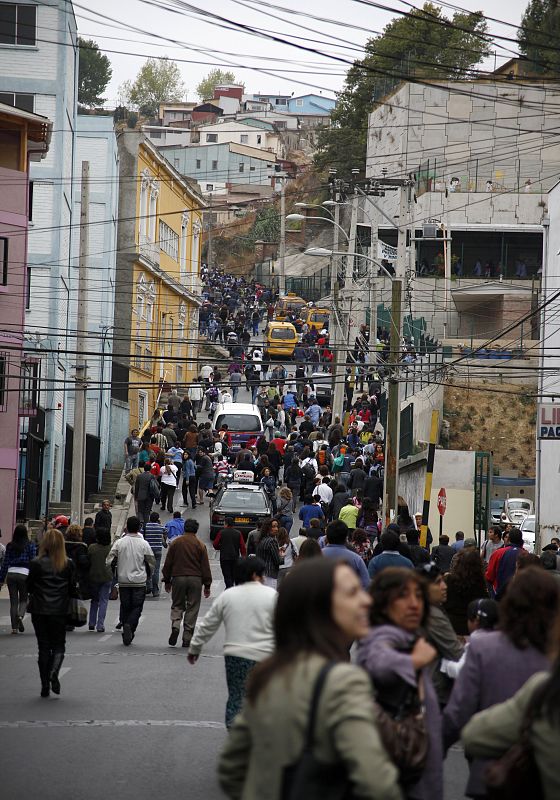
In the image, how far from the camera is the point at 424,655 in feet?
20.4

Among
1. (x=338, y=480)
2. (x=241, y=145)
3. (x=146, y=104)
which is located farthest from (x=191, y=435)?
(x=146, y=104)

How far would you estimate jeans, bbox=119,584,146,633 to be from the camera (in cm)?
1861

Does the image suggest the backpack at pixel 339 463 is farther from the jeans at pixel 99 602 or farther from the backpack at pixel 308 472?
the jeans at pixel 99 602

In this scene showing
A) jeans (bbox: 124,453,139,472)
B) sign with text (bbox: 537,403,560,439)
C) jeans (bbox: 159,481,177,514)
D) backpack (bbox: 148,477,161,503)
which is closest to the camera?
sign with text (bbox: 537,403,560,439)

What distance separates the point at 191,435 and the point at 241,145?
351 feet

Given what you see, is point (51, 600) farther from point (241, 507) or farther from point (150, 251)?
point (150, 251)

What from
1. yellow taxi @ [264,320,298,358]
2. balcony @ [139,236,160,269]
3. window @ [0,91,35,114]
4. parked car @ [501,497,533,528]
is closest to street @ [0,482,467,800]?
parked car @ [501,497,533,528]

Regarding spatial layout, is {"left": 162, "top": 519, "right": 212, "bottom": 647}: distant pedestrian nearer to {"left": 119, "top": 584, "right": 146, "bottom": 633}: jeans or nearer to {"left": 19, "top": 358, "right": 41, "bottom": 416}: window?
{"left": 119, "top": 584, "right": 146, "bottom": 633}: jeans

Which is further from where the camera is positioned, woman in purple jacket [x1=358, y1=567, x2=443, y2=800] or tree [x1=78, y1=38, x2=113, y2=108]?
tree [x1=78, y1=38, x2=113, y2=108]

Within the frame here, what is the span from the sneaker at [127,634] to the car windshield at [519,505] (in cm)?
2614

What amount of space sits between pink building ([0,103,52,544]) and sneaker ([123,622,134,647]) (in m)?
18.0

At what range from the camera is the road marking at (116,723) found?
1252cm

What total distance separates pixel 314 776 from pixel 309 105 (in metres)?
183

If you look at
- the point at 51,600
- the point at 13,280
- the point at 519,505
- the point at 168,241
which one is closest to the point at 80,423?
the point at 13,280
